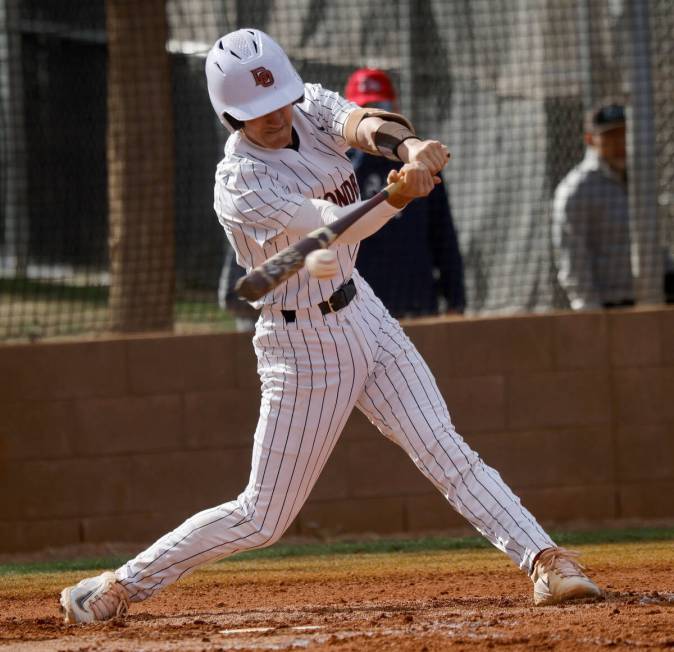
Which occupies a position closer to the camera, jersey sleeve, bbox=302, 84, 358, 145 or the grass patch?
jersey sleeve, bbox=302, 84, 358, 145

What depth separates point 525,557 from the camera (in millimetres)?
4309

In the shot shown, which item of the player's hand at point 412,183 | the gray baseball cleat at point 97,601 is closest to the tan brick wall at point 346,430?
the gray baseball cleat at point 97,601

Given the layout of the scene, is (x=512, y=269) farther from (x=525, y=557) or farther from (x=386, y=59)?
(x=525, y=557)

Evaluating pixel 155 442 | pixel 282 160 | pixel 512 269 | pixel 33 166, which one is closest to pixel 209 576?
pixel 155 442

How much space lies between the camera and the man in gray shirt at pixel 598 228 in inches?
284

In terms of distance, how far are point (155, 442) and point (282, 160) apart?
288 centimetres

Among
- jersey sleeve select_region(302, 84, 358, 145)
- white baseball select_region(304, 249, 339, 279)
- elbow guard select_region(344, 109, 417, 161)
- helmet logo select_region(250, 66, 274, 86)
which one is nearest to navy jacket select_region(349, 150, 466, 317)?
jersey sleeve select_region(302, 84, 358, 145)

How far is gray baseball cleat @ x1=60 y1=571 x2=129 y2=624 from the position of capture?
4434 millimetres

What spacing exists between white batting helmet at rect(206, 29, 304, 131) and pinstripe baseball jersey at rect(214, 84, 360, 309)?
0.47ft

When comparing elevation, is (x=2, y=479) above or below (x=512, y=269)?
below

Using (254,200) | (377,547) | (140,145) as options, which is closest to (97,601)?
(254,200)

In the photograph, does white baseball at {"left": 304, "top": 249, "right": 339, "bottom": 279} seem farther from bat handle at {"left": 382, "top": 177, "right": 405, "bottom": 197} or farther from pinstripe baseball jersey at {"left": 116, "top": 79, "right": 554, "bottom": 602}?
pinstripe baseball jersey at {"left": 116, "top": 79, "right": 554, "bottom": 602}

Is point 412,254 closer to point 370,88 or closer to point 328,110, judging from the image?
point 370,88

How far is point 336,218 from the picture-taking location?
153 inches
